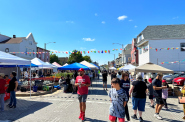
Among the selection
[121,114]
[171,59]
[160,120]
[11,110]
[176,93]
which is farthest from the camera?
[171,59]

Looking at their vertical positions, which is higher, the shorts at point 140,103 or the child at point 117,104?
the child at point 117,104

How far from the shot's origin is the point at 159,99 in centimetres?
525

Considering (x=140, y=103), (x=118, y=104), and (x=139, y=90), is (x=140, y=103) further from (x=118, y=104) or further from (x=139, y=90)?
(x=118, y=104)

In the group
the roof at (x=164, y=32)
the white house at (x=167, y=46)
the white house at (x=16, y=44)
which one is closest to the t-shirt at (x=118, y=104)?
the white house at (x=167, y=46)

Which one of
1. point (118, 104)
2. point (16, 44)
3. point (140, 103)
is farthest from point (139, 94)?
point (16, 44)

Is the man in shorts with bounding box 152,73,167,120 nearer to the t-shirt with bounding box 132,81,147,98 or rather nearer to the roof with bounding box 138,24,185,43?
the t-shirt with bounding box 132,81,147,98

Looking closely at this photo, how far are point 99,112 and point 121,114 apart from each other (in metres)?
2.84

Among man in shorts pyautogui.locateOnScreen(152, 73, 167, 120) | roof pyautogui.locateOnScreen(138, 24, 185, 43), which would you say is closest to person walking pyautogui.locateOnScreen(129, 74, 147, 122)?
man in shorts pyautogui.locateOnScreen(152, 73, 167, 120)

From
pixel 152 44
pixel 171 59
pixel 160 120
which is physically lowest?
pixel 160 120

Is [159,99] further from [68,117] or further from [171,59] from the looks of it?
[171,59]

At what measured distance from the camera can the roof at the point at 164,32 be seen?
23.0 meters

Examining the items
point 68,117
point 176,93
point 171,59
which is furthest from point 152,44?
point 68,117

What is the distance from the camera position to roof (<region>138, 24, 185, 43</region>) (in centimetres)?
2300

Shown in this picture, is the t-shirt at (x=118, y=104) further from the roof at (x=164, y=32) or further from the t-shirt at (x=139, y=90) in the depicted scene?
the roof at (x=164, y=32)
